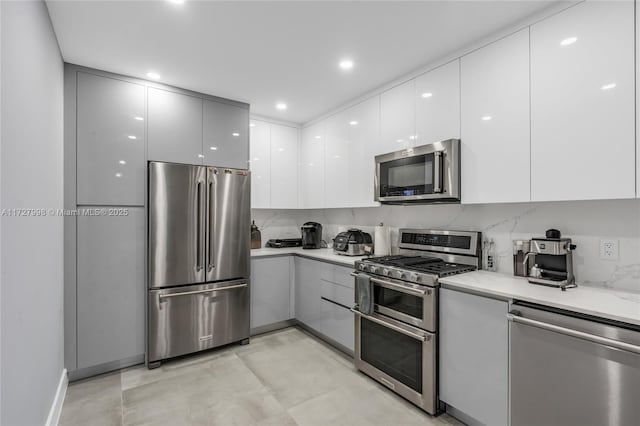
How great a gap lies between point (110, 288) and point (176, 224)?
2.42 feet

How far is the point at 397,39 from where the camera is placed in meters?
2.13

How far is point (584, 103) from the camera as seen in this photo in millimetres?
1660

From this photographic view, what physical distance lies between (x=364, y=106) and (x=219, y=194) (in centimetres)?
170

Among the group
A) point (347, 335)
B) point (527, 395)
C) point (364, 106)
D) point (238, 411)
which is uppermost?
point (364, 106)

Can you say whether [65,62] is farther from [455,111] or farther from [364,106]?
[455,111]

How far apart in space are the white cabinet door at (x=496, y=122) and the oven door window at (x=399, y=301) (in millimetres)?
830

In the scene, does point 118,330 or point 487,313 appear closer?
point 487,313

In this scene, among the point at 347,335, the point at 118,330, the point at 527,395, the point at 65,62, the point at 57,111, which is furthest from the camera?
the point at 347,335

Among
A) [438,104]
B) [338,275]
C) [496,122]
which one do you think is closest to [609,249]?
[496,122]

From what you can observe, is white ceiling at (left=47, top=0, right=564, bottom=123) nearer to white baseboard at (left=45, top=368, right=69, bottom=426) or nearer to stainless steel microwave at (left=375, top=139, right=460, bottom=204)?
stainless steel microwave at (left=375, top=139, right=460, bottom=204)

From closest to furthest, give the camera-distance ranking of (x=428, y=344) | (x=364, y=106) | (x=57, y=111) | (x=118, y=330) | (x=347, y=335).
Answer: (x=428, y=344) < (x=57, y=111) < (x=118, y=330) < (x=347, y=335) < (x=364, y=106)

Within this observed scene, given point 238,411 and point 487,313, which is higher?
point 487,313

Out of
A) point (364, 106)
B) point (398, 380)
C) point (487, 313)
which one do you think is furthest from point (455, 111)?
point (398, 380)

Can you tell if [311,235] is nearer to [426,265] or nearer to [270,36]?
[426,265]
